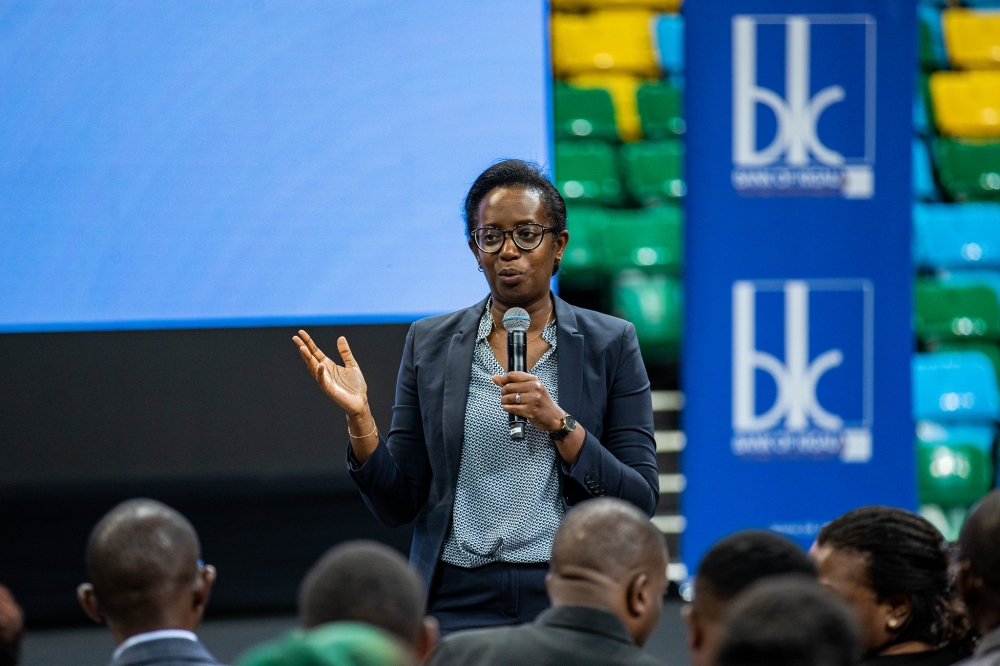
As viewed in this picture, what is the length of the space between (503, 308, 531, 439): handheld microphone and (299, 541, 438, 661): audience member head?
630 mm

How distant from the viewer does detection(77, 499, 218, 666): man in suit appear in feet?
4.85

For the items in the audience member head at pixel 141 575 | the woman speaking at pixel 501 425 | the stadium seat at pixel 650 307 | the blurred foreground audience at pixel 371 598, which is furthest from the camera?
the stadium seat at pixel 650 307

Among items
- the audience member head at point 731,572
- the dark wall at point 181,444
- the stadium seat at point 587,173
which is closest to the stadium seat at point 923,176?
the stadium seat at point 587,173

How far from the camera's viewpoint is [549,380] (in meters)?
2.04

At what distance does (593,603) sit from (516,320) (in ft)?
2.31

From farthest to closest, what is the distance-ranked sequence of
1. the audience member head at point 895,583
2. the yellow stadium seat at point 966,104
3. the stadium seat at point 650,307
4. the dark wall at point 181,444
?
1. the yellow stadium seat at point 966,104
2. the stadium seat at point 650,307
3. the dark wall at point 181,444
4. the audience member head at point 895,583

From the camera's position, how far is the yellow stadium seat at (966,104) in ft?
14.6

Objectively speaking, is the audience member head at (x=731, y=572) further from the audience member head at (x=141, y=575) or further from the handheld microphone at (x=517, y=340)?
the audience member head at (x=141, y=575)

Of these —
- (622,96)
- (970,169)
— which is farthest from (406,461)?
(970,169)

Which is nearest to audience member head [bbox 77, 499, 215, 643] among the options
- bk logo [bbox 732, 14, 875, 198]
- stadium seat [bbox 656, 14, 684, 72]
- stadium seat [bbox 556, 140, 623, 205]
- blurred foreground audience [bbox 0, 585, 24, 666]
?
blurred foreground audience [bbox 0, 585, 24, 666]

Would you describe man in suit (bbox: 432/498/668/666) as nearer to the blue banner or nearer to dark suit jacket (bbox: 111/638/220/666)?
dark suit jacket (bbox: 111/638/220/666)

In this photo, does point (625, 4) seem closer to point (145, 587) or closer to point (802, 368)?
point (802, 368)

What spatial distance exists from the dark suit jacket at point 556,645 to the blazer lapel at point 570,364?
0.60 metres

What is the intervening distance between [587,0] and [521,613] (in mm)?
3074
